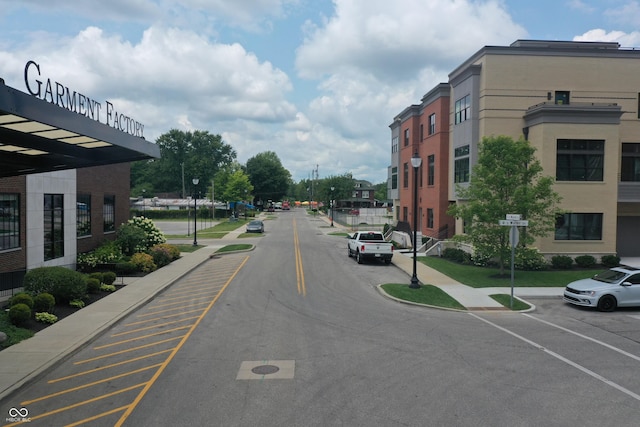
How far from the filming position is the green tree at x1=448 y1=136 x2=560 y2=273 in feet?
73.5

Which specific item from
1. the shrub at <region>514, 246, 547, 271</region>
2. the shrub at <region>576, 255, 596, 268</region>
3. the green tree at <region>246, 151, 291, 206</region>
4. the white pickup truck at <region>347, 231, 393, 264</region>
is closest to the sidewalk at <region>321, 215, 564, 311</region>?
the shrub at <region>514, 246, 547, 271</region>

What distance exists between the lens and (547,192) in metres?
22.5

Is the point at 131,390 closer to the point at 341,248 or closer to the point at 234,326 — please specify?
the point at 234,326

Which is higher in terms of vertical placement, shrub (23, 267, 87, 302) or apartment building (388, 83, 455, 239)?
apartment building (388, 83, 455, 239)

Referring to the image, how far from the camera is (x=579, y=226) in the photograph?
2684 centimetres

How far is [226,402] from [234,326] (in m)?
5.60

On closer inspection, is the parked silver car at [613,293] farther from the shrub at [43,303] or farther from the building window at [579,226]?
the shrub at [43,303]

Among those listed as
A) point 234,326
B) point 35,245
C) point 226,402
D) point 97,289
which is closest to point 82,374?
point 226,402

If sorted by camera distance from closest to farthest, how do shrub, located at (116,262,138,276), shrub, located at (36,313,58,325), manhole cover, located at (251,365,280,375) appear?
1. manhole cover, located at (251,365,280,375)
2. shrub, located at (36,313,58,325)
3. shrub, located at (116,262,138,276)

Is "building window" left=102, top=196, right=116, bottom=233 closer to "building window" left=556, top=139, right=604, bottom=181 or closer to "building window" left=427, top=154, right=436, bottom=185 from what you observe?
"building window" left=427, top=154, right=436, bottom=185

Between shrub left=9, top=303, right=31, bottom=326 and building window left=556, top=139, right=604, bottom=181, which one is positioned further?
building window left=556, top=139, right=604, bottom=181

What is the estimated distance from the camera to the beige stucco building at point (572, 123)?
26.5m

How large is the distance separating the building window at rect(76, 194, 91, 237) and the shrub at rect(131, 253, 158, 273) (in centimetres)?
304

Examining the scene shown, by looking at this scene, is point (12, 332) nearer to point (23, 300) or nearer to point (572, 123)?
point (23, 300)
